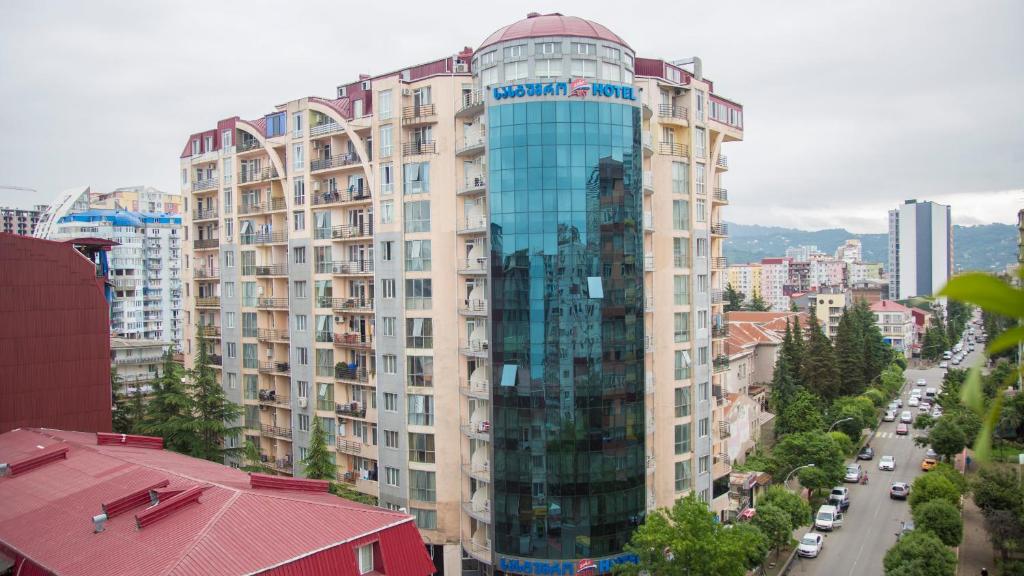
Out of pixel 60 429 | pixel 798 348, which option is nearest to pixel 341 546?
pixel 60 429

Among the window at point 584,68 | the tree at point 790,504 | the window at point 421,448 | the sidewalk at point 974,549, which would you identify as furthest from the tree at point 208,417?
the sidewalk at point 974,549

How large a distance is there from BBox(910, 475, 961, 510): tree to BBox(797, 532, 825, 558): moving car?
551 cm

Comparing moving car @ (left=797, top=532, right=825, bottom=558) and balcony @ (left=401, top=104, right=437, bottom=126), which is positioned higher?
balcony @ (left=401, top=104, right=437, bottom=126)

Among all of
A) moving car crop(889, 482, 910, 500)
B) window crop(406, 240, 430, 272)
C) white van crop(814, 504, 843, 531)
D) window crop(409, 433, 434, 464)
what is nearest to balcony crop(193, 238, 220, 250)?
window crop(406, 240, 430, 272)

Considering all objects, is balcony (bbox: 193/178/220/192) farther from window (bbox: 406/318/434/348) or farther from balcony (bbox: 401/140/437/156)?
window (bbox: 406/318/434/348)

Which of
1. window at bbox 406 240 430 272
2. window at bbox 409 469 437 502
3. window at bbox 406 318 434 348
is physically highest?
window at bbox 406 240 430 272

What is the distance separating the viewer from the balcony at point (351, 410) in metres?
42.0

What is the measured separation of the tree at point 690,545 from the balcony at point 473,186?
1683 cm

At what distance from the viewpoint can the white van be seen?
47438 mm

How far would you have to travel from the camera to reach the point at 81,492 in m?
25.2

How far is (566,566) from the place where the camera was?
34094 mm

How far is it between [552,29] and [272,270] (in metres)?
23.2

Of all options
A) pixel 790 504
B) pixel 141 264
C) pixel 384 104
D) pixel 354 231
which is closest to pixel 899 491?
pixel 790 504

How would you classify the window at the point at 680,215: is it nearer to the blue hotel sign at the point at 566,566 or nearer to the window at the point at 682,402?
the window at the point at 682,402
